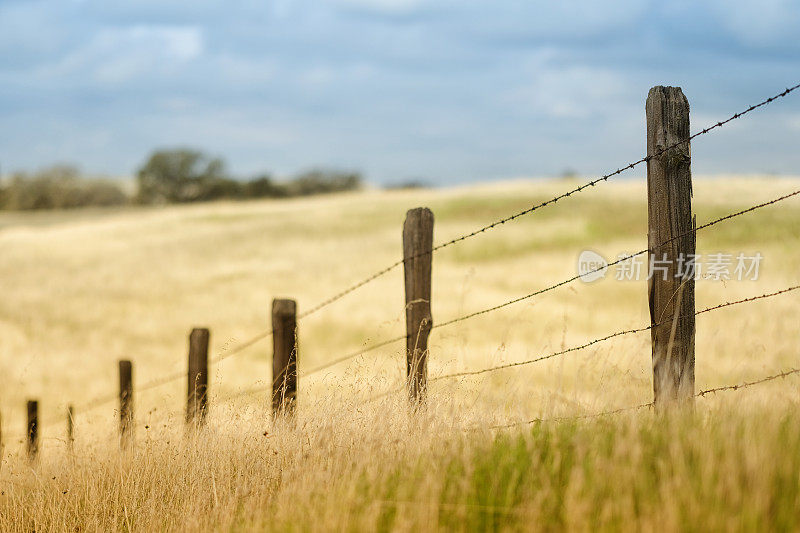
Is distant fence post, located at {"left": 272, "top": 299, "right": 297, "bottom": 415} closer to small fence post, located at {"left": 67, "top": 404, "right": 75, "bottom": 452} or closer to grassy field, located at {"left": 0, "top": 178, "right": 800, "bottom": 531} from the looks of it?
grassy field, located at {"left": 0, "top": 178, "right": 800, "bottom": 531}

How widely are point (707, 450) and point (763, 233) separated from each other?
24.0m

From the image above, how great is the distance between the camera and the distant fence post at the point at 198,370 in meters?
7.10

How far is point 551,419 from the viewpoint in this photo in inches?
167

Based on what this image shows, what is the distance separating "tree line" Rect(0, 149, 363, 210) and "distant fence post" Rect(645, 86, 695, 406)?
66698mm

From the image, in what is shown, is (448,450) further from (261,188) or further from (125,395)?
(261,188)

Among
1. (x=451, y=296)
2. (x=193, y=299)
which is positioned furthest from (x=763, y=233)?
(x=193, y=299)

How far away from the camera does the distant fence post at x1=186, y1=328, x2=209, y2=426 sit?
710 cm

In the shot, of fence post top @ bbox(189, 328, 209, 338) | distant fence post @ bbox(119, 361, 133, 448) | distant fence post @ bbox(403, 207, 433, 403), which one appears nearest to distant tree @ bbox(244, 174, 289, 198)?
distant fence post @ bbox(119, 361, 133, 448)

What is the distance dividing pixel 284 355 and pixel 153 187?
2860 inches

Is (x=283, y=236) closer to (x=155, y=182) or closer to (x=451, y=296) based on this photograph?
(x=451, y=296)

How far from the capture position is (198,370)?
288 inches

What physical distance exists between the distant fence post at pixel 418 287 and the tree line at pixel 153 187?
65.3m

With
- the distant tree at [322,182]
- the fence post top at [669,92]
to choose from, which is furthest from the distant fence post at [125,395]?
the distant tree at [322,182]

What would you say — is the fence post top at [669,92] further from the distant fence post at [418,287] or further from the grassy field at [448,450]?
the distant fence post at [418,287]
